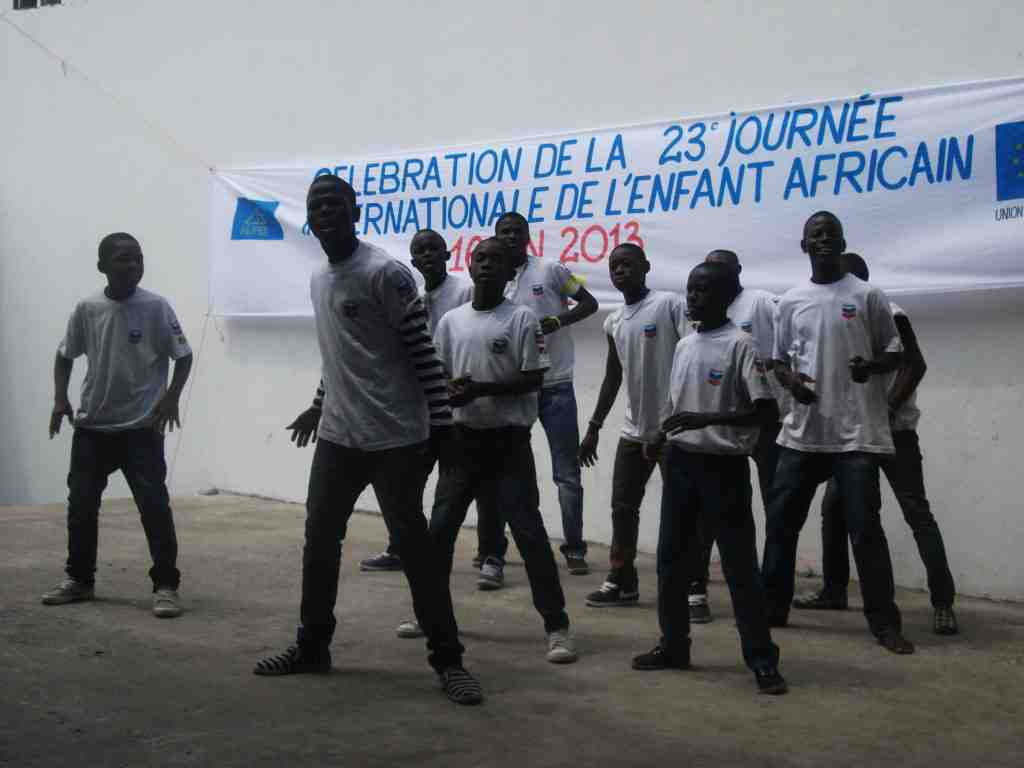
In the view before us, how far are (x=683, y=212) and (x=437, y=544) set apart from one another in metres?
3.20

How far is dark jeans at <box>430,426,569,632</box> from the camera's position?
5.23 meters

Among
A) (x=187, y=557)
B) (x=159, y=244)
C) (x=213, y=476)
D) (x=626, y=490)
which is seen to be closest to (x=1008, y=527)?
(x=626, y=490)

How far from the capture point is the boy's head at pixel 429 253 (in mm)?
6770

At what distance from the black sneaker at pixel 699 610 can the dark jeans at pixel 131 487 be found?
2368 millimetres

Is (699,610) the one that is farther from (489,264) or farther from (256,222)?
(256,222)

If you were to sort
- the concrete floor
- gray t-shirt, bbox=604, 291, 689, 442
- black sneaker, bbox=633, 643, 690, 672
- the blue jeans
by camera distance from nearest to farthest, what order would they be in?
the concrete floor → black sneaker, bbox=633, 643, 690, 672 → gray t-shirt, bbox=604, 291, 689, 442 → the blue jeans

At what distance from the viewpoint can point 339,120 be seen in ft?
31.1

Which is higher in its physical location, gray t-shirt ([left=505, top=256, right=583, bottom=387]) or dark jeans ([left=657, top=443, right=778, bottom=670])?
gray t-shirt ([left=505, top=256, right=583, bottom=387])

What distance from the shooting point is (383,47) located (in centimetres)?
922

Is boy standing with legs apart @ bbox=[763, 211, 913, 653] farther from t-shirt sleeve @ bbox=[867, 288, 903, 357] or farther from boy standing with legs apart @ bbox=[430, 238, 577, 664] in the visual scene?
boy standing with legs apart @ bbox=[430, 238, 577, 664]

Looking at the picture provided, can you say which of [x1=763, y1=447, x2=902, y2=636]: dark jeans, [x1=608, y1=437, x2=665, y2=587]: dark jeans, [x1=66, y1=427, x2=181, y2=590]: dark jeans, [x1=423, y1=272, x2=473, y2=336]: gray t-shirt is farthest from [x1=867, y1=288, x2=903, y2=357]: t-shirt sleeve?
[x1=66, y1=427, x2=181, y2=590]: dark jeans

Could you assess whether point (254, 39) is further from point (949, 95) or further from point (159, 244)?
point (949, 95)

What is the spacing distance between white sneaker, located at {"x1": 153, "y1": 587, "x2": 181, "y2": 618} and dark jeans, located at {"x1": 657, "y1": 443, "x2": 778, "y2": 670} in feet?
7.58

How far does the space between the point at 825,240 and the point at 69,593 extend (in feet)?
Answer: 12.3
